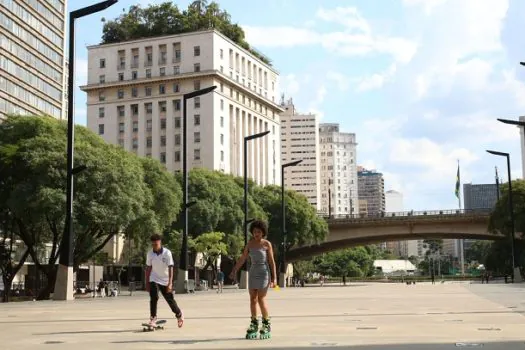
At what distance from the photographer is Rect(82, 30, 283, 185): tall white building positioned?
111 m

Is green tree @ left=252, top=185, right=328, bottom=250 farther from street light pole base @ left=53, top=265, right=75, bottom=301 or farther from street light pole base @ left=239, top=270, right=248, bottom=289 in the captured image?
street light pole base @ left=53, top=265, right=75, bottom=301

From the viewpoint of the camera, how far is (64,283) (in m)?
27.5

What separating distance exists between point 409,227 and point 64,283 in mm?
65583

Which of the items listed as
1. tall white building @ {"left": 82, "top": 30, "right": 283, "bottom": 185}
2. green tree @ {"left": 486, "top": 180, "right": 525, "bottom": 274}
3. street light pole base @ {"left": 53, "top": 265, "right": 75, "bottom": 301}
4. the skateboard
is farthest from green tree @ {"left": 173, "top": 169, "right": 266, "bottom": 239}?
the skateboard

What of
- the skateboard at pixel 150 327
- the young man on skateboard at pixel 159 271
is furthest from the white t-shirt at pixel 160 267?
the skateboard at pixel 150 327

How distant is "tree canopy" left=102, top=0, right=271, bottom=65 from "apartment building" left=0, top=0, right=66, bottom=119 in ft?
96.8

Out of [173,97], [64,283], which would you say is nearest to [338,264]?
[173,97]

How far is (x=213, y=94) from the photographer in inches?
4341

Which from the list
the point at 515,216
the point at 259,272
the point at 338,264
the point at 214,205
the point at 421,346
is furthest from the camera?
the point at 338,264

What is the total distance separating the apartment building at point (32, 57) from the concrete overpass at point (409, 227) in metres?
35.3

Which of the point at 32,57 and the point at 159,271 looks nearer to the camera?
the point at 159,271

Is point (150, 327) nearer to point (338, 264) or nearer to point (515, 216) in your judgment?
point (515, 216)

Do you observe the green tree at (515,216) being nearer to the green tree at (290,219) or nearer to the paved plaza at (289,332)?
the green tree at (290,219)

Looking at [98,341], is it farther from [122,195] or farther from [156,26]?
[156,26]
